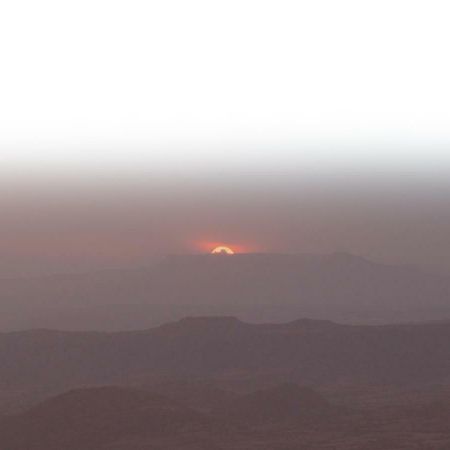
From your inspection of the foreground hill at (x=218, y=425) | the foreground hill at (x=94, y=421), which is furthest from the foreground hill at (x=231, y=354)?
the foreground hill at (x=94, y=421)

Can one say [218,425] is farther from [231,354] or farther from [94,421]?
[231,354]

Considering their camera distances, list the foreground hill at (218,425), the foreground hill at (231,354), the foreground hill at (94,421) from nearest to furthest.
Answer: the foreground hill at (218,425) → the foreground hill at (94,421) → the foreground hill at (231,354)

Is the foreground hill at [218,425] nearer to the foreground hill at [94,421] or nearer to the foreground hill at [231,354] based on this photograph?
the foreground hill at [94,421]

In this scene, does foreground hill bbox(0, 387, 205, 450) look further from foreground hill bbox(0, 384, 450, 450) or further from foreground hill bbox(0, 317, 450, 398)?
foreground hill bbox(0, 317, 450, 398)

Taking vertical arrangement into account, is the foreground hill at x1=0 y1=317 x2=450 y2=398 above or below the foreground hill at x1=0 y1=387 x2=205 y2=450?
above

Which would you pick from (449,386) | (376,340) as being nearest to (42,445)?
(449,386)

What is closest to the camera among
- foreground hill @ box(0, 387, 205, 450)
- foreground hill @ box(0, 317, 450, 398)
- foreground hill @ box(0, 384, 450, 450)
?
foreground hill @ box(0, 384, 450, 450)

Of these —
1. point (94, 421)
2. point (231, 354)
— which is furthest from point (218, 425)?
point (231, 354)

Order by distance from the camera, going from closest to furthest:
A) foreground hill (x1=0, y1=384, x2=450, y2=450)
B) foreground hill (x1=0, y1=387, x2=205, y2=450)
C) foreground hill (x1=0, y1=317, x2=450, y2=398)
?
foreground hill (x1=0, y1=384, x2=450, y2=450)
foreground hill (x1=0, y1=387, x2=205, y2=450)
foreground hill (x1=0, y1=317, x2=450, y2=398)

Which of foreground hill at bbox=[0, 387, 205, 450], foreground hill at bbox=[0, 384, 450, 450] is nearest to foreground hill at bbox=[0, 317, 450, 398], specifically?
foreground hill at bbox=[0, 384, 450, 450]
